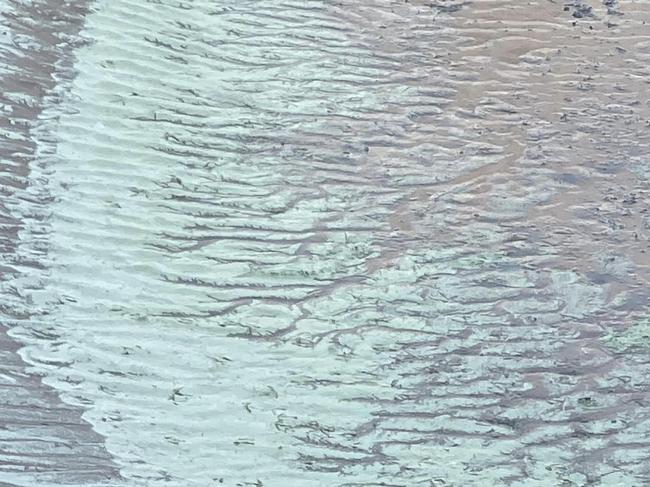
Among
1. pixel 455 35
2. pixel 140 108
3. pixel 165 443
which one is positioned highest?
pixel 455 35

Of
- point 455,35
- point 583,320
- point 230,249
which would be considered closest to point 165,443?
point 230,249

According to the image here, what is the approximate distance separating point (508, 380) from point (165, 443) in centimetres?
125

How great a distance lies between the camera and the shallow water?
394cm

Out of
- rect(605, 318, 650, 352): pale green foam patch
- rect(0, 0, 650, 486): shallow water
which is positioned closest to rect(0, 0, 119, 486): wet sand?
rect(0, 0, 650, 486): shallow water

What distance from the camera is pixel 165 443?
381 centimetres

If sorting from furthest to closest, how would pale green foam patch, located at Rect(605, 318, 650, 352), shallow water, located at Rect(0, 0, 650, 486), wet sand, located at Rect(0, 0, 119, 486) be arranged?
pale green foam patch, located at Rect(605, 318, 650, 352) → shallow water, located at Rect(0, 0, 650, 486) → wet sand, located at Rect(0, 0, 119, 486)

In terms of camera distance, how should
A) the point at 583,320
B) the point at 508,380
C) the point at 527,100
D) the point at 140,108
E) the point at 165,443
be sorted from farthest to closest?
the point at 527,100
the point at 140,108
the point at 583,320
the point at 508,380
the point at 165,443

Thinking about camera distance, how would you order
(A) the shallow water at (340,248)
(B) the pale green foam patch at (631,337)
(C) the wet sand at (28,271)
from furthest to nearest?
1. (B) the pale green foam patch at (631,337)
2. (A) the shallow water at (340,248)
3. (C) the wet sand at (28,271)

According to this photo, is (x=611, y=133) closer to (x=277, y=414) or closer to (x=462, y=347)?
(x=462, y=347)

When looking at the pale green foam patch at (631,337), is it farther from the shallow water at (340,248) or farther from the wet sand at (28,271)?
the wet sand at (28,271)

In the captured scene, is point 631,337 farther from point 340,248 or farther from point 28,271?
point 28,271

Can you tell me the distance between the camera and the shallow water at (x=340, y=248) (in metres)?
A: 3.94

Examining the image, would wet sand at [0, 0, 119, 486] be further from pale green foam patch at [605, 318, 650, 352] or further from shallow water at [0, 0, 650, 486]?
pale green foam patch at [605, 318, 650, 352]

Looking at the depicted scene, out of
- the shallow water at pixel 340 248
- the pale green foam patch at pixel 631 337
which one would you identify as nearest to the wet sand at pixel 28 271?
the shallow water at pixel 340 248
